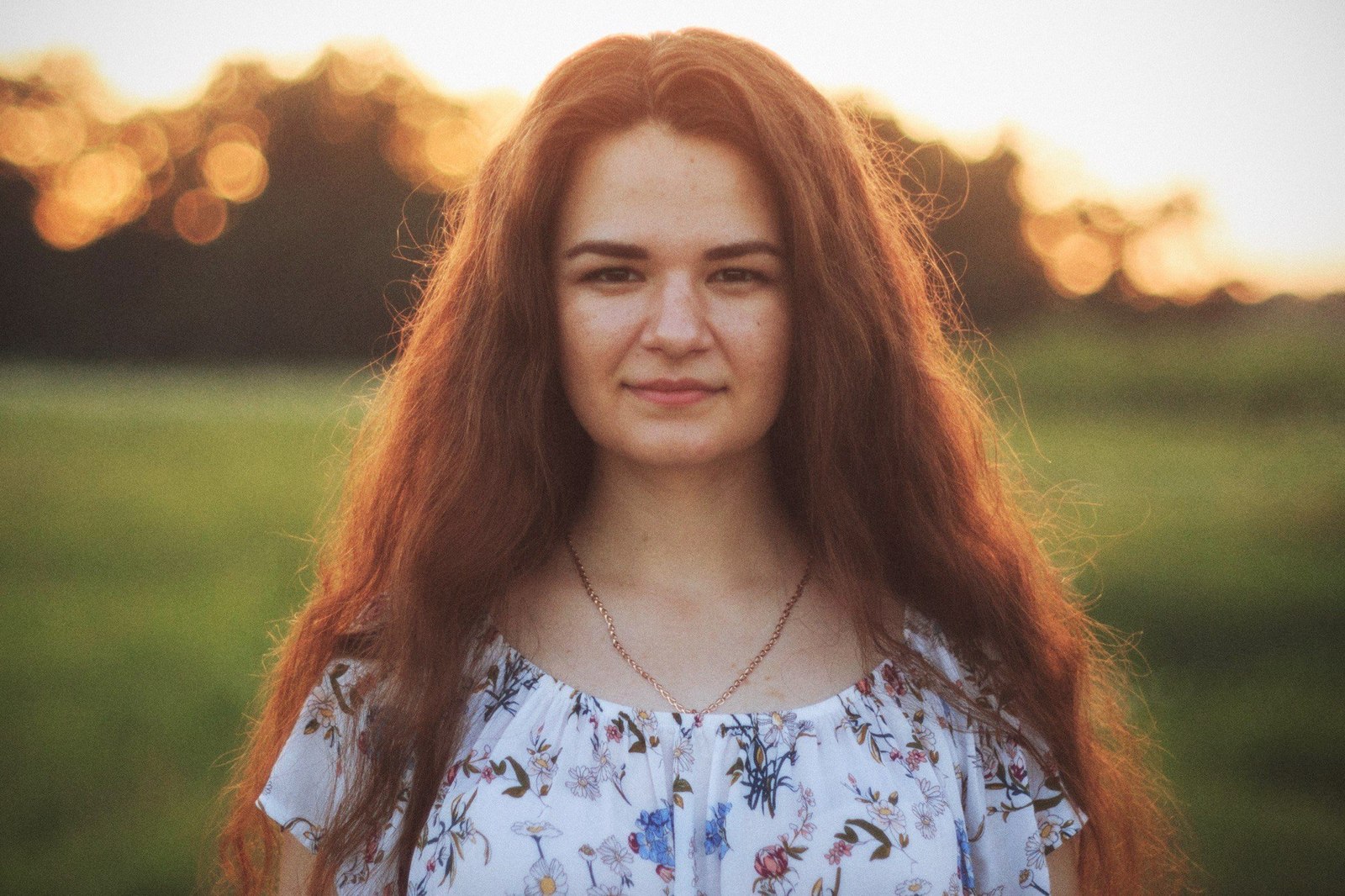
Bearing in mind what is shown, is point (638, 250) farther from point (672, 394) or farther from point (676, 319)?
point (672, 394)

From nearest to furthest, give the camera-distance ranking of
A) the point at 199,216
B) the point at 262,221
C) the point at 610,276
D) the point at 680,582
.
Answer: the point at 610,276
the point at 680,582
the point at 199,216
the point at 262,221

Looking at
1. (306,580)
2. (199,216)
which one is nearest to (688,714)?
(306,580)

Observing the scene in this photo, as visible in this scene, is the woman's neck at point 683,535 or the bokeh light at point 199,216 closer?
the woman's neck at point 683,535

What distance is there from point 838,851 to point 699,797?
0.79 ft

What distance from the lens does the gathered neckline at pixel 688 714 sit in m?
1.92

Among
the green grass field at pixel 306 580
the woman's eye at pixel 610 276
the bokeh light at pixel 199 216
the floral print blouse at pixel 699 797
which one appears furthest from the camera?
the bokeh light at pixel 199 216

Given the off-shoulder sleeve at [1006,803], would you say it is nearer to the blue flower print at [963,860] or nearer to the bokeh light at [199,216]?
the blue flower print at [963,860]

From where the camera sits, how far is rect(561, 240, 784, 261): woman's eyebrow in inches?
77.4

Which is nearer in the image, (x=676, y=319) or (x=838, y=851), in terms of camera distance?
(x=838, y=851)

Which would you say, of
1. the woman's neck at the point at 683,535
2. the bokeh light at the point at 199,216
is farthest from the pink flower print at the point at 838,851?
the bokeh light at the point at 199,216

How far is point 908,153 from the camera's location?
108 inches

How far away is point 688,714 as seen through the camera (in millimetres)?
1931

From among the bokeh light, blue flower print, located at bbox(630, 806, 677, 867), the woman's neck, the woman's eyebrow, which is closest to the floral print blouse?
blue flower print, located at bbox(630, 806, 677, 867)

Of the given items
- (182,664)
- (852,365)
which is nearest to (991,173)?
(182,664)
